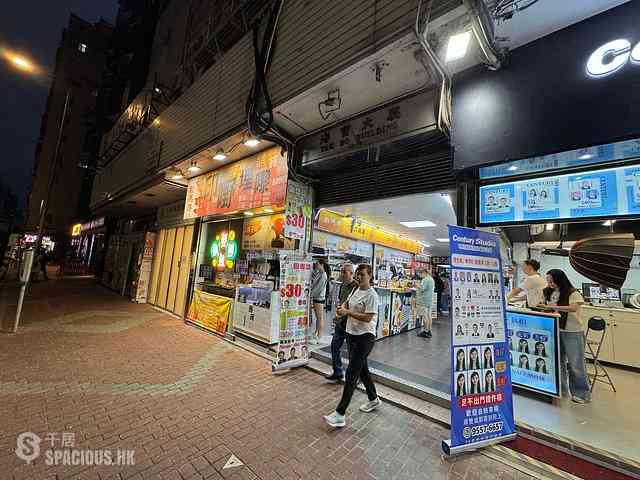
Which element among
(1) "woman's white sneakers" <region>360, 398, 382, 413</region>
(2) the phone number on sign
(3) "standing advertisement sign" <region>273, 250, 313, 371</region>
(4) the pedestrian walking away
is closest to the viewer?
(2) the phone number on sign

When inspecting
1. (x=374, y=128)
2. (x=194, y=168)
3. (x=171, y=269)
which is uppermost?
(x=194, y=168)

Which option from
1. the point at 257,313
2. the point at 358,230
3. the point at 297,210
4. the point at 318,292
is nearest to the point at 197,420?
the point at 257,313

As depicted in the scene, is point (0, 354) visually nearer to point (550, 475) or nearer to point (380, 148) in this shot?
point (380, 148)

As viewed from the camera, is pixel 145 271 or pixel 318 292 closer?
pixel 318 292

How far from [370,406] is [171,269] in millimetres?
8503

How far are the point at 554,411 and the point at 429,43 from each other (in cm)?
465

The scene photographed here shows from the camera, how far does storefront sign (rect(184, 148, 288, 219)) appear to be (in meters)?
5.25

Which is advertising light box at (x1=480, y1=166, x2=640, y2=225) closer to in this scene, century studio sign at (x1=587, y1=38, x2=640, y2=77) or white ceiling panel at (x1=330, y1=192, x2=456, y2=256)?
century studio sign at (x1=587, y1=38, x2=640, y2=77)

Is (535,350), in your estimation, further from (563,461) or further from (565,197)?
(565,197)

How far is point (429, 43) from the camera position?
2.88 meters

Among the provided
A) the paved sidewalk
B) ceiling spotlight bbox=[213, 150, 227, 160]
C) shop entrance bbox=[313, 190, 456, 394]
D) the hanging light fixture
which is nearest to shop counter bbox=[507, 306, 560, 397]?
shop entrance bbox=[313, 190, 456, 394]

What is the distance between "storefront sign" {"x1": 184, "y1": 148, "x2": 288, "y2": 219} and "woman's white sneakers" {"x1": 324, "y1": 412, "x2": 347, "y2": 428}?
3.54 m

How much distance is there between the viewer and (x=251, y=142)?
17.6 feet

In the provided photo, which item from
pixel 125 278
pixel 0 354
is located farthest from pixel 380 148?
pixel 125 278
